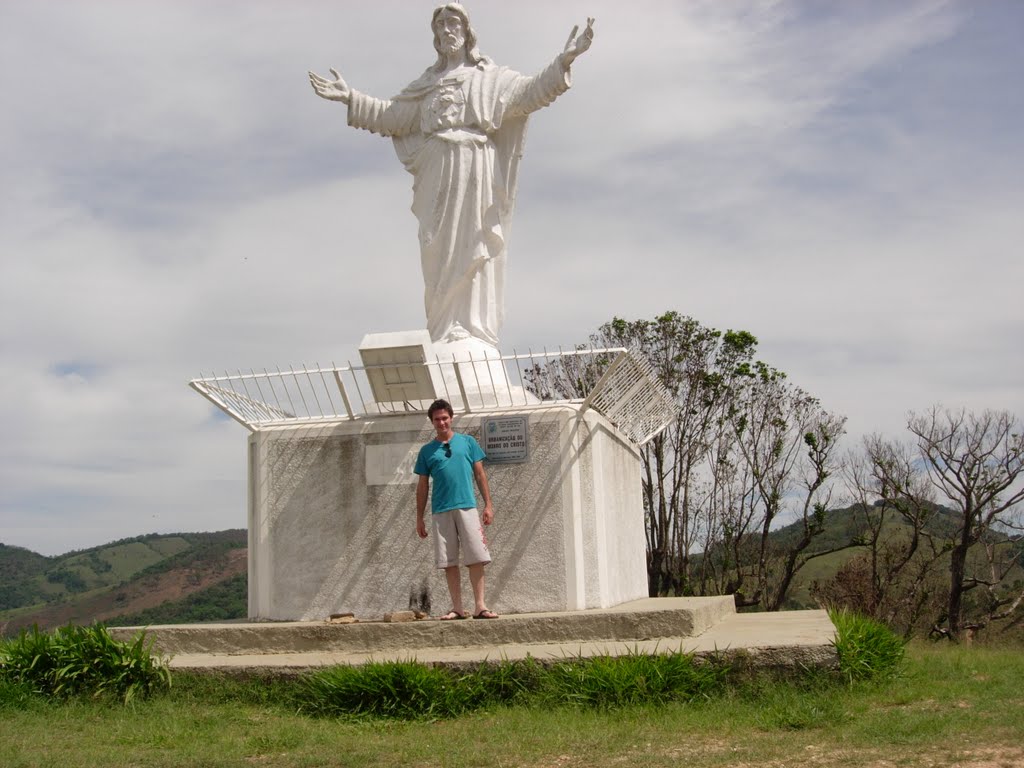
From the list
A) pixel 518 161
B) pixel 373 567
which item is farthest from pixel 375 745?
pixel 518 161

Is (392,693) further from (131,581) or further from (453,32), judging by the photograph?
(131,581)

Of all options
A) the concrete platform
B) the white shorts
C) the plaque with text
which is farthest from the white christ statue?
the concrete platform

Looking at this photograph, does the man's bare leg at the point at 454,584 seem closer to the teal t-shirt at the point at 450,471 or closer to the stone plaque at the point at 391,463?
the teal t-shirt at the point at 450,471

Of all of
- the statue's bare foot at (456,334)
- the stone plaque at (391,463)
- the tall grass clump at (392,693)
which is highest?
the statue's bare foot at (456,334)

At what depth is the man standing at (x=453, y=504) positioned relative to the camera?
715 cm

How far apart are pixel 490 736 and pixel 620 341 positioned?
689 inches

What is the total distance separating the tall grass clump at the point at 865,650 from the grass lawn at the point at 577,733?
0.35 ft

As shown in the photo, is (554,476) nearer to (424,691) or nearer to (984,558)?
(424,691)

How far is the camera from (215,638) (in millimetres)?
7215

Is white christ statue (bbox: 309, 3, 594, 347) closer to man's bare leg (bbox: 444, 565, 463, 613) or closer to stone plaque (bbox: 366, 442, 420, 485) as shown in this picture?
stone plaque (bbox: 366, 442, 420, 485)

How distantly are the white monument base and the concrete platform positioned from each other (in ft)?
3.05

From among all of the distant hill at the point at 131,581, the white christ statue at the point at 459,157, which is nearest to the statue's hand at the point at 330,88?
the white christ statue at the point at 459,157

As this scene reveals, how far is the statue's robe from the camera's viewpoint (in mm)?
9188

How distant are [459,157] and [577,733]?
5.43 metres
